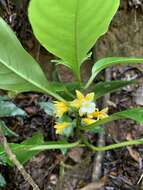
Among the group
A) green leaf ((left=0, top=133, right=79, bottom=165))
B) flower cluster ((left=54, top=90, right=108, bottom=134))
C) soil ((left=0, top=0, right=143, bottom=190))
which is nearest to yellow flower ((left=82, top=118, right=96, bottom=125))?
flower cluster ((left=54, top=90, right=108, bottom=134))

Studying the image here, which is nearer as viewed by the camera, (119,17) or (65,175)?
(65,175)

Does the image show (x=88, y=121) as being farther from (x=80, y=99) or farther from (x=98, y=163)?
(x=98, y=163)

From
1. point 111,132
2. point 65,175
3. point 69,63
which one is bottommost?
point 65,175

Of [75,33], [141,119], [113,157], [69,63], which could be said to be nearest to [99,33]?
[75,33]

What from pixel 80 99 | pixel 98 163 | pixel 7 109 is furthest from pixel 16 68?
pixel 98 163

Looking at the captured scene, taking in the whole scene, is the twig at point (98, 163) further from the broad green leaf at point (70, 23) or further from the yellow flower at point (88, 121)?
the broad green leaf at point (70, 23)

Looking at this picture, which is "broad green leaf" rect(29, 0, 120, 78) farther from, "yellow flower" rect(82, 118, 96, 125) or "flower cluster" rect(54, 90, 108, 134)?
"yellow flower" rect(82, 118, 96, 125)

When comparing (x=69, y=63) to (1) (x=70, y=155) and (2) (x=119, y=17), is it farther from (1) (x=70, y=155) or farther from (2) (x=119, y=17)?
(2) (x=119, y=17)
